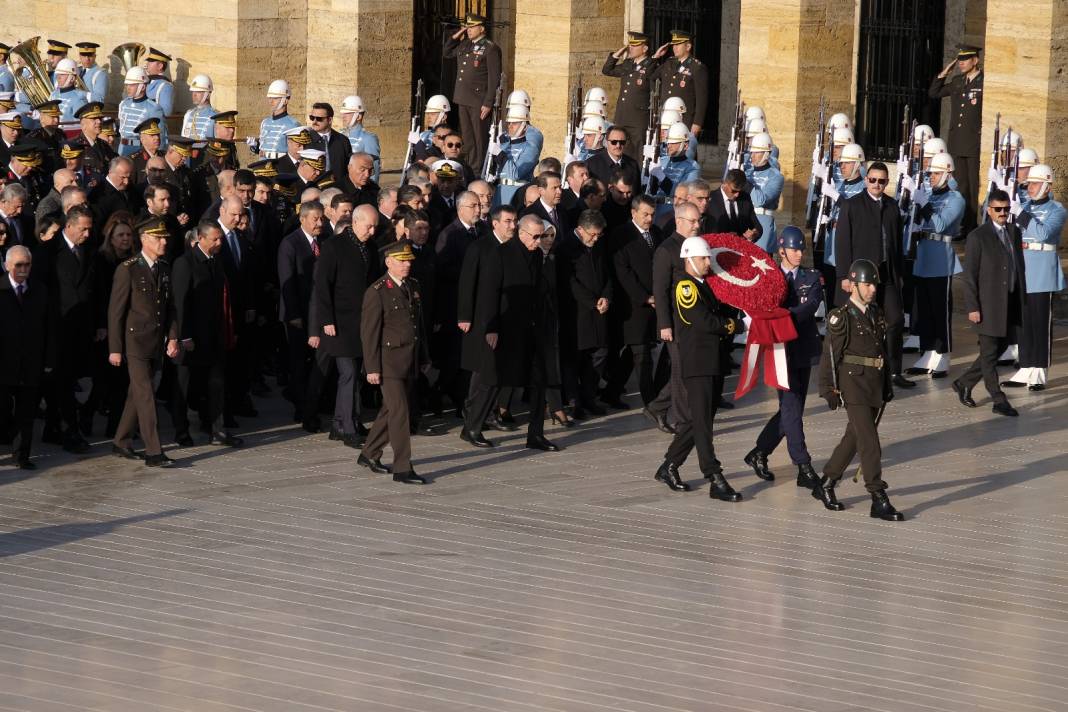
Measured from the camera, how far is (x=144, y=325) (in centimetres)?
1215

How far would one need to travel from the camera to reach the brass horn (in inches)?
948

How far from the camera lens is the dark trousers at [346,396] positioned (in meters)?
12.9

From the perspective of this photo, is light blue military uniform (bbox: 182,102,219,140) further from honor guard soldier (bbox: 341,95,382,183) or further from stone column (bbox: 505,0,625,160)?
stone column (bbox: 505,0,625,160)

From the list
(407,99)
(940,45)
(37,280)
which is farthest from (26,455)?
(940,45)

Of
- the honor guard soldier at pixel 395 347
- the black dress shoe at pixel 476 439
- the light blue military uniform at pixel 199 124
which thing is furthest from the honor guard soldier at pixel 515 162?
the honor guard soldier at pixel 395 347

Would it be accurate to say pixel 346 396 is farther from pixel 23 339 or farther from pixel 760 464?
pixel 760 464

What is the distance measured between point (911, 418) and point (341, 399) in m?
3.99

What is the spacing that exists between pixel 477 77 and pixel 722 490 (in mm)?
11421

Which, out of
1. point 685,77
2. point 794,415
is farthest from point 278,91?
point 794,415

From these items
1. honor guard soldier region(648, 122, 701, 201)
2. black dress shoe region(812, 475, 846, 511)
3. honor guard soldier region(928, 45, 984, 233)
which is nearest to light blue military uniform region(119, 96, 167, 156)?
honor guard soldier region(648, 122, 701, 201)

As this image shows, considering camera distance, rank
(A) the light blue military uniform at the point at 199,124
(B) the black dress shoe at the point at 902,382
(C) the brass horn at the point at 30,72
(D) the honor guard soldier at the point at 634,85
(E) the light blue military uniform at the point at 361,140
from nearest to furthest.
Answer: (B) the black dress shoe at the point at 902,382, (E) the light blue military uniform at the point at 361,140, (A) the light blue military uniform at the point at 199,124, (D) the honor guard soldier at the point at 634,85, (C) the brass horn at the point at 30,72

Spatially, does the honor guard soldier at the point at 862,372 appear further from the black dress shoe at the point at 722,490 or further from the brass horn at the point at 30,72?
the brass horn at the point at 30,72

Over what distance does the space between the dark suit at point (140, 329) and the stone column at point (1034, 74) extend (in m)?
10.2

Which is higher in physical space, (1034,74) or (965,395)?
(1034,74)
